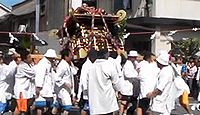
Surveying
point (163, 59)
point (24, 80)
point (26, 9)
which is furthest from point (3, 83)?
point (26, 9)

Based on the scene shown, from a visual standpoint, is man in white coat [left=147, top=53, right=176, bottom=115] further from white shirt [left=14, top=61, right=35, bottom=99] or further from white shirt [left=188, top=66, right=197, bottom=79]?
white shirt [left=188, top=66, right=197, bottom=79]

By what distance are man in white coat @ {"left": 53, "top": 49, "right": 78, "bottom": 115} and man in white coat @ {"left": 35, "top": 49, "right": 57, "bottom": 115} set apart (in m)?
0.16

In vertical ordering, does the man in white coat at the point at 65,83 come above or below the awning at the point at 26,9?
below

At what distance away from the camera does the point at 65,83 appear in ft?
35.8

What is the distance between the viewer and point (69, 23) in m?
14.2

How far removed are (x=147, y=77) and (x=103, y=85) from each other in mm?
3223

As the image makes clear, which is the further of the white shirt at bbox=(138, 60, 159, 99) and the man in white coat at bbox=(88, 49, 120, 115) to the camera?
the white shirt at bbox=(138, 60, 159, 99)

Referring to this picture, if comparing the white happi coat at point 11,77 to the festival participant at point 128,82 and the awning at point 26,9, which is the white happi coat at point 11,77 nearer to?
the festival participant at point 128,82

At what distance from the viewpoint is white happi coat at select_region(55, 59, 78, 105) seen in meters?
10.8

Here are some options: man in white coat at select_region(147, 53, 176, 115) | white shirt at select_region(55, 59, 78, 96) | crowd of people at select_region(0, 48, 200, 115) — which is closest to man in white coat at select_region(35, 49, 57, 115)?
crowd of people at select_region(0, 48, 200, 115)

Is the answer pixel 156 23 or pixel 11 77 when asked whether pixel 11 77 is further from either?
pixel 156 23

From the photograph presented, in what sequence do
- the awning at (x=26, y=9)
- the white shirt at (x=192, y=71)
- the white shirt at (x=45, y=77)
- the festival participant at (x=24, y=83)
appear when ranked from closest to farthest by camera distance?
the white shirt at (x=45, y=77), the festival participant at (x=24, y=83), the white shirt at (x=192, y=71), the awning at (x=26, y=9)

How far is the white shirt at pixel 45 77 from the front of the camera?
33.7 feet

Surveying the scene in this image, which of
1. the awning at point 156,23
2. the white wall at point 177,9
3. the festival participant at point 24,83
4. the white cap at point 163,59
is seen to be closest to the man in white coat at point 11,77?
the festival participant at point 24,83
